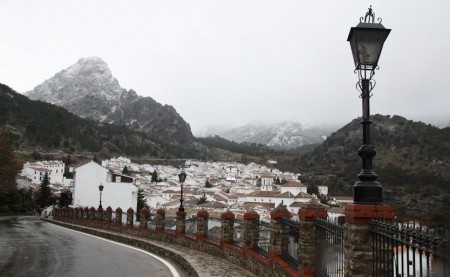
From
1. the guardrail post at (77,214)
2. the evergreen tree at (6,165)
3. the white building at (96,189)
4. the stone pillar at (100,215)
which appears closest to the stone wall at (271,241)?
the stone pillar at (100,215)

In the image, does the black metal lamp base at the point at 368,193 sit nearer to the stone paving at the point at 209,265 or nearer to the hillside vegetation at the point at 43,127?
the stone paving at the point at 209,265

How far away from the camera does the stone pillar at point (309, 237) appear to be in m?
7.27

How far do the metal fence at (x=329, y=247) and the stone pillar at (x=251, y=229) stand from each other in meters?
3.83

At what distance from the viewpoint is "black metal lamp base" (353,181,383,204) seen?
5562 mm

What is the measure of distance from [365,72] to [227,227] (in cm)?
806

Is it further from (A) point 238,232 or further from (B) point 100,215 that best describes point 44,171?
(A) point 238,232

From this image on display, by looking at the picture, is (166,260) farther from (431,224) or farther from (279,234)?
(431,224)

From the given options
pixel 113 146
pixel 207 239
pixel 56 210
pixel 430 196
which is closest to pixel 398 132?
pixel 430 196

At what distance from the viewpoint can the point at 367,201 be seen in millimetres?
5598

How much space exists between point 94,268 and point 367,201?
8902 mm

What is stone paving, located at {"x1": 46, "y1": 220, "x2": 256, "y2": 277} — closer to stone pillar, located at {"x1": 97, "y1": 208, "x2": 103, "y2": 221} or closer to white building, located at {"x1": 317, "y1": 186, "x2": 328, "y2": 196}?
stone pillar, located at {"x1": 97, "y1": 208, "x2": 103, "y2": 221}

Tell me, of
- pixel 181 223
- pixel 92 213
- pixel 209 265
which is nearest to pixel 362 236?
pixel 209 265

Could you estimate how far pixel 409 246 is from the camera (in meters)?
4.30

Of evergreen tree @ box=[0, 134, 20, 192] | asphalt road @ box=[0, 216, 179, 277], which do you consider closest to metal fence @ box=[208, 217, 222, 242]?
asphalt road @ box=[0, 216, 179, 277]
